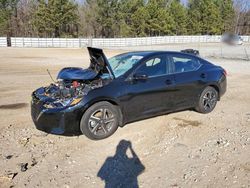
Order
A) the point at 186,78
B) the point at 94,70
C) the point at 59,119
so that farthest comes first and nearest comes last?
1. the point at 186,78
2. the point at 94,70
3. the point at 59,119

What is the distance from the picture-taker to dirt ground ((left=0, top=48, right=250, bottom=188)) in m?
3.87

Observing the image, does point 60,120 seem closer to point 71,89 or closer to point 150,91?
point 71,89

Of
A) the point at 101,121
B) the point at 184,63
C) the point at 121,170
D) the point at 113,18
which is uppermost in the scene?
the point at 113,18

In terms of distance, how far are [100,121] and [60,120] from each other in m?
0.71

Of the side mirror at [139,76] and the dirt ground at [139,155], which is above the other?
the side mirror at [139,76]

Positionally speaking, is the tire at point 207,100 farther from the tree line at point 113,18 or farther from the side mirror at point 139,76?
the tree line at point 113,18

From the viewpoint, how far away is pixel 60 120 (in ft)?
15.9

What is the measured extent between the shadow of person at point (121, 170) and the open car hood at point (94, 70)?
60.1 inches

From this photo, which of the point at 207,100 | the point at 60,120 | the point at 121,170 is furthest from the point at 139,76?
the point at 207,100

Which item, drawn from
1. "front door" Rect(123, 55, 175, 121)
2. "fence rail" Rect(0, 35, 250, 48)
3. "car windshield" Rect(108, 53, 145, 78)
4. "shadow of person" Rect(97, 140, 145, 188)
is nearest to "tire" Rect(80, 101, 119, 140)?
"front door" Rect(123, 55, 175, 121)

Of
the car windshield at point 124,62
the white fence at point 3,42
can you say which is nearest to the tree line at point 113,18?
the white fence at point 3,42

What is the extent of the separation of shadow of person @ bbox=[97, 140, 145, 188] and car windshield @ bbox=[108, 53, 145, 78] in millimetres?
1590

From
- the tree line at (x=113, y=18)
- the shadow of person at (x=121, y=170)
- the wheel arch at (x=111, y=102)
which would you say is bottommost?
the shadow of person at (x=121, y=170)

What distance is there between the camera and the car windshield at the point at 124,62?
5673 mm
